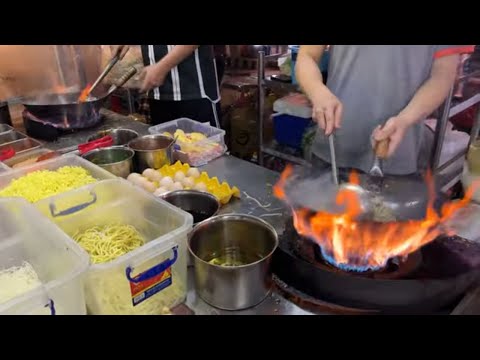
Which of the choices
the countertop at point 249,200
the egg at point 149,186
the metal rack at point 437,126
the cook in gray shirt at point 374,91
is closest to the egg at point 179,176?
the egg at point 149,186

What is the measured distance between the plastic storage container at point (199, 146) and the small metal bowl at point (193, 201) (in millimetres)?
446

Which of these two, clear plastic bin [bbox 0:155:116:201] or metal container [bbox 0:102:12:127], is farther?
metal container [bbox 0:102:12:127]

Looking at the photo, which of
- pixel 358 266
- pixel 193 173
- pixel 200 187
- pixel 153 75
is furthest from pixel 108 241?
pixel 153 75

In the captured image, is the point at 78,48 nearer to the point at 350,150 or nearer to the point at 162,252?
the point at 350,150

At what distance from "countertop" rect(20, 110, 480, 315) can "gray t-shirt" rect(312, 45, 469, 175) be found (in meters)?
0.41

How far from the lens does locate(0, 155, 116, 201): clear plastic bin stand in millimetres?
1479

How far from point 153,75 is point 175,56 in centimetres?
17

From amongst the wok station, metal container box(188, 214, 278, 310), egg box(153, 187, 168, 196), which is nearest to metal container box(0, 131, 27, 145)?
the wok station

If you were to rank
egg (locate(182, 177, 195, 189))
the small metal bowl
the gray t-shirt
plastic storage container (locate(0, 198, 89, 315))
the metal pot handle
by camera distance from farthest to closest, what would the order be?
1. the gray t-shirt
2. egg (locate(182, 177, 195, 189))
3. the small metal bowl
4. the metal pot handle
5. plastic storage container (locate(0, 198, 89, 315))

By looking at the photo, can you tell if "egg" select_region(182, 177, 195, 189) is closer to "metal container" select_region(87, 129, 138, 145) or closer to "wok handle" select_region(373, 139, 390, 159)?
"metal container" select_region(87, 129, 138, 145)

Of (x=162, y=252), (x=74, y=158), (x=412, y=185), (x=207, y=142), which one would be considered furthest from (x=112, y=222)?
(x=412, y=185)

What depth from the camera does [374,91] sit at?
1.81m

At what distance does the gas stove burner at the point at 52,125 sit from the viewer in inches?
85.0

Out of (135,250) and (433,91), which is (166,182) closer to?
(135,250)
